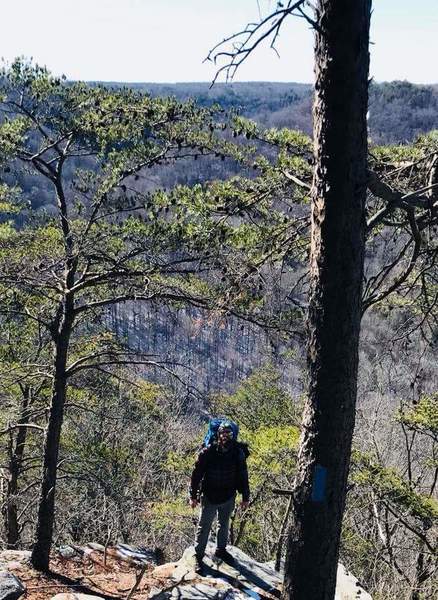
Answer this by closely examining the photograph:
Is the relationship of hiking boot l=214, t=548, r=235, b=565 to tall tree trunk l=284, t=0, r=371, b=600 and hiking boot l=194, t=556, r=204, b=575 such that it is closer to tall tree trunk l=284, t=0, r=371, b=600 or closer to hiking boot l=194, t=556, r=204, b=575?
hiking boot l=194, t=556, r=204, b=575

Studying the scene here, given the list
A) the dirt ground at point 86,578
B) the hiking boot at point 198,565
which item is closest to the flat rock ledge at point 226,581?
the hiking boot at point 198,565

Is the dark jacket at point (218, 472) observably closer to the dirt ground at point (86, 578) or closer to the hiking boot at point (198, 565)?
the hiking boot at point (198, 565)

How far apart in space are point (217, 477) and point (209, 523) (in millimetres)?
466

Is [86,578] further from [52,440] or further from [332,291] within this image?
[332,291]

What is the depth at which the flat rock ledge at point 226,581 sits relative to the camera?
4648 mm

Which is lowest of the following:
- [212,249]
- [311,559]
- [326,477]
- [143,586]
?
[143,586]

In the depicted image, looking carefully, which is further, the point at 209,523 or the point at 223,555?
the point at 223,555

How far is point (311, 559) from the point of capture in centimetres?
303

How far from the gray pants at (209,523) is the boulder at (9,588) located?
1.56 metres

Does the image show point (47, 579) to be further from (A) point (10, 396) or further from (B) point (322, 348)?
(B) point (322, 348)

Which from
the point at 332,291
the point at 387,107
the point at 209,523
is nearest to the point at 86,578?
the point at 209,523

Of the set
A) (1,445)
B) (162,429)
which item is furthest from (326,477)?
(162,429)

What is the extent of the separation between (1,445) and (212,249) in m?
7.15

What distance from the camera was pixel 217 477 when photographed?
5086 millimetres
